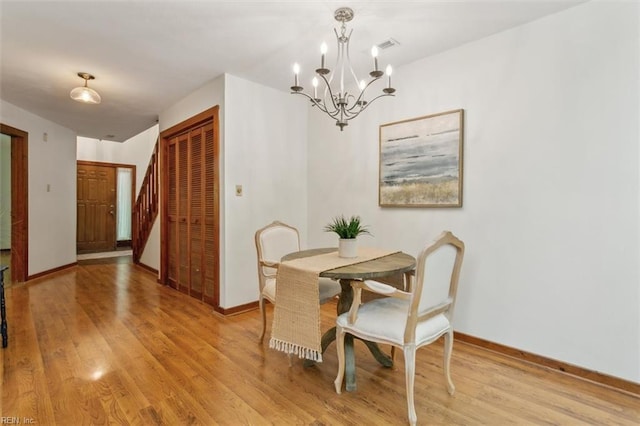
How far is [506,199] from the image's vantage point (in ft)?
7.92

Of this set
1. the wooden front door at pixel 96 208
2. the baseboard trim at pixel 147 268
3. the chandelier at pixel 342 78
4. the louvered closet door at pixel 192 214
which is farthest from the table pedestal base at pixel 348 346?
the wooden front door at pixel 96 208

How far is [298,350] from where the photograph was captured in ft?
6.38

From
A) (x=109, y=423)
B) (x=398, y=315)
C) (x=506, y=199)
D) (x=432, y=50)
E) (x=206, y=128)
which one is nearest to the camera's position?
(x=109, y=423)

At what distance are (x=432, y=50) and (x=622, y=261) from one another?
2.09m

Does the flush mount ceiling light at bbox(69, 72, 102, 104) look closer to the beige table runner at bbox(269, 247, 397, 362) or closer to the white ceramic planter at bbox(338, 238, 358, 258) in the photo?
the beige table runner at bbox(269, 247, 397, 362)

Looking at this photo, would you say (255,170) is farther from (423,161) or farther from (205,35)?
(423,161)

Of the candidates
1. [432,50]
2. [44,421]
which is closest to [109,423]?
[44,421]

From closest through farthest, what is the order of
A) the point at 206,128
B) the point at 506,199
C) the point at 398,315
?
1. the point at 398,315
2. the point at 506,199
3. the point at 206,128

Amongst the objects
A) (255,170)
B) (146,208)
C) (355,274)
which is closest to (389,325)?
(355,274)

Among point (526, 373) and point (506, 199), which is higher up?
point (506, 199)

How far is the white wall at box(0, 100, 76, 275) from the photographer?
180 inches

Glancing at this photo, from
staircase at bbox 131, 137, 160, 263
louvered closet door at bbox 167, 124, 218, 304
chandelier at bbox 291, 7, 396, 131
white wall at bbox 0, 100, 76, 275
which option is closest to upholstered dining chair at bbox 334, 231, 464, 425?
chandelier at bbox 291, 7, 396, 131

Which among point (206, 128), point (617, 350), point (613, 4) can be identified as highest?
point (613, 4)

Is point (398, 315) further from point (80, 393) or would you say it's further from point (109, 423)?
point (80, 393)
